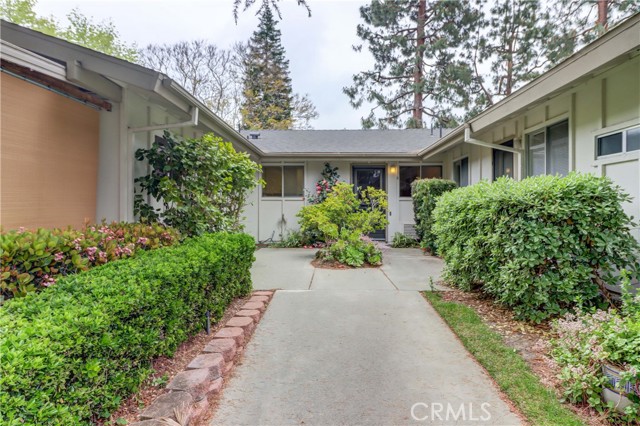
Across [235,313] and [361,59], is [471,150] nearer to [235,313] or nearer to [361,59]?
[235,313]

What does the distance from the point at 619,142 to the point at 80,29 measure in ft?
67.6

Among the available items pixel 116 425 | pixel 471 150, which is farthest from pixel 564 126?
pixel 116 425

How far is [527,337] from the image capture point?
3320mm

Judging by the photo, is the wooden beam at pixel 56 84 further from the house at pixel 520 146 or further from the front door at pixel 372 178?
the front door at pixel 372 178

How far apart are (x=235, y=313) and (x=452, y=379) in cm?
234

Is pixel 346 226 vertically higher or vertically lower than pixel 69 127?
lower

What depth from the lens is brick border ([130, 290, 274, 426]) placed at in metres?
2.08

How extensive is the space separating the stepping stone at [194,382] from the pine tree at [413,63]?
16.0 meters

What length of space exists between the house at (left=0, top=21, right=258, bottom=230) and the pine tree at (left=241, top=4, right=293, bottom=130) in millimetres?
18624

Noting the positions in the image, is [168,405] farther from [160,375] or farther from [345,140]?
[345,140]

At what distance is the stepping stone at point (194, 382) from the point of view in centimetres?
236

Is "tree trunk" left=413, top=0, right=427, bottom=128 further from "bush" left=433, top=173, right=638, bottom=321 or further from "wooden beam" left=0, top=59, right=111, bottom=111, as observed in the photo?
"wooden beam" left=0, top=59, right=111, bottom=111

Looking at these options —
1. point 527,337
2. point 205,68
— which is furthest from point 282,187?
point 205,68

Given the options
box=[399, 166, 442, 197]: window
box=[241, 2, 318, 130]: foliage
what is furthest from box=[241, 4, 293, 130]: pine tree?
box=[399, 166, 442, 197]: window
